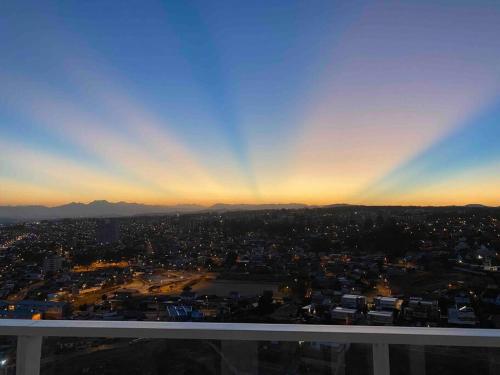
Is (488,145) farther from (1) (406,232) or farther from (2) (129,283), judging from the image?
(2) (129,283)

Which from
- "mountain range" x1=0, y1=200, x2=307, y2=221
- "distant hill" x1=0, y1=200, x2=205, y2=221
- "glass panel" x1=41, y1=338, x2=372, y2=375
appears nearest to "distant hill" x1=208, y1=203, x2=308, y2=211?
"mountain range" x1=0, y1=200, x2=307, y2=221

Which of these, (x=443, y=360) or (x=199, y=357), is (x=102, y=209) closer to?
(x=199, y=357)

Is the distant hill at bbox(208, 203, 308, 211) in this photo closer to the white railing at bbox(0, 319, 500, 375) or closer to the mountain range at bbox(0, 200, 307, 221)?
the mountain range at bbox(0, 200, 307, 221)

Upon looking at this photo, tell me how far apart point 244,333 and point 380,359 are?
475 mm

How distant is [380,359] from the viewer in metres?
1.26

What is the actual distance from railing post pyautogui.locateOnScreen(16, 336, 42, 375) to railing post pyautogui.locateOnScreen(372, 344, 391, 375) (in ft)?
3.99

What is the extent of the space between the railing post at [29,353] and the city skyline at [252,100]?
14.9 feet

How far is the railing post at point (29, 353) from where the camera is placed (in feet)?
4.47

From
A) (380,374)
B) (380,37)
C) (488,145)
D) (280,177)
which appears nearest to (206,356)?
(380,374)

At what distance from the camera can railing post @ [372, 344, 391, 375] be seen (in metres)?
1.25

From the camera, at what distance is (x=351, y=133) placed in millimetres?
7930

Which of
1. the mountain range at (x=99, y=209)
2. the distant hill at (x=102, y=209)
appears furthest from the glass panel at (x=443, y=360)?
the mountain range at (x=99, y=209)

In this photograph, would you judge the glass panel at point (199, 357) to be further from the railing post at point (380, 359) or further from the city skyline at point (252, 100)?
the city skyline at point (252, 100)

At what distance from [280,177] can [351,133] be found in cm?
279
